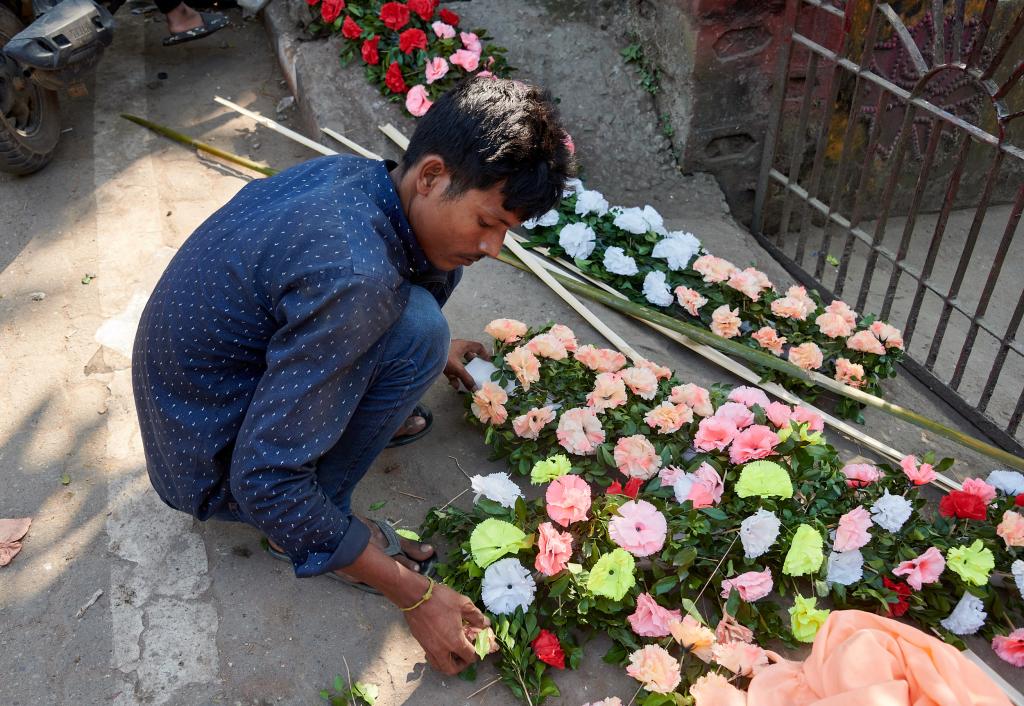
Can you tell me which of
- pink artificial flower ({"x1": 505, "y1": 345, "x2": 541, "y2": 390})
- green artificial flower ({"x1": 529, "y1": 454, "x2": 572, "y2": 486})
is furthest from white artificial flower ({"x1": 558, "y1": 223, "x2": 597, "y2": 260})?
green artificial flower ({"x1": 529, "y1": 454, "x2": 572, "y2": 486})

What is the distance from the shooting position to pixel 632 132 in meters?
3.91

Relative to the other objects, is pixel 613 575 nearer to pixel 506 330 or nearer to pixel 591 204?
pixel 506 330

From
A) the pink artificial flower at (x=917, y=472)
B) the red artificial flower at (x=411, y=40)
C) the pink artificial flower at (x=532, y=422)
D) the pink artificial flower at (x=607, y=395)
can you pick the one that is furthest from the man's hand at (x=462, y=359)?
the red artificial flower at (x=411, y=40)

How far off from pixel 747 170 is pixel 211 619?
2.94 metres

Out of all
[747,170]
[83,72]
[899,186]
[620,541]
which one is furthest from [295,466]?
[899,186]

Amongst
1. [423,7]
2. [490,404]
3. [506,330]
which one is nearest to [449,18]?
[423,7]

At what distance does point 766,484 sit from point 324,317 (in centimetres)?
121

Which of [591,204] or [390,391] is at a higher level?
[390,391]

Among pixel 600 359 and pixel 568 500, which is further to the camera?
pixel 600 359

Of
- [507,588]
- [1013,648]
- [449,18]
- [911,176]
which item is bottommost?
[911,176]

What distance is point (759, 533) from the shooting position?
6.78 ft

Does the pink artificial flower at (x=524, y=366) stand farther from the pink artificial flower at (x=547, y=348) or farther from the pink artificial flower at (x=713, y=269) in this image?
the pink artificial flower at (x=713, y=269)

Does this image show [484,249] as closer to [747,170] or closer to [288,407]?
[288,407]

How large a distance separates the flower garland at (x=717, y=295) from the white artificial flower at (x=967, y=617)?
79cm
